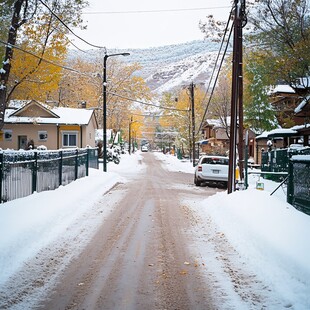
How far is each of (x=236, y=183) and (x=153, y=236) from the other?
6.42 metres

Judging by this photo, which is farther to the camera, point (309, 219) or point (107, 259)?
point (309, 219)

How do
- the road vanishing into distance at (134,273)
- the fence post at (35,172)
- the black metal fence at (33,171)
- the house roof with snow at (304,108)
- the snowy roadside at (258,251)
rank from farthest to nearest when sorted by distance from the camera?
the house roof with snow at (304,108), the fence post at (35,172), the black metal fence at (33,171), the snowy roadside at (258,251), the road vanishing into distance at (134,273)

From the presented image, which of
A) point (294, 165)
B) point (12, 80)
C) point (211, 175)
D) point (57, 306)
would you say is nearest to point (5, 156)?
point (57, 306)

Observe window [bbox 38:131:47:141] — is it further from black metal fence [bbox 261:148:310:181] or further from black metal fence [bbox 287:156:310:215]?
black metal fence [bbox 287:156:310:215]

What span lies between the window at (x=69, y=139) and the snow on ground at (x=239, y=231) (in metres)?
27.7

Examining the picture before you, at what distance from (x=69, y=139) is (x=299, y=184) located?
32793 mm

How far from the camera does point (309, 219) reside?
24.9 ft

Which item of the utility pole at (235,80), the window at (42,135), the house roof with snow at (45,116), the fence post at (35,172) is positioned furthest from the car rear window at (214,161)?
the window at (42,135)

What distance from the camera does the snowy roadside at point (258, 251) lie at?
4676mm

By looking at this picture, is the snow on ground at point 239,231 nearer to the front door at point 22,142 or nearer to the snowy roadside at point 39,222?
the snowy roadside at point 39,222

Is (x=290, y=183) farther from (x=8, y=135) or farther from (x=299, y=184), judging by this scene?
(x=8, y=135)

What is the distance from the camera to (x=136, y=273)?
5496mm

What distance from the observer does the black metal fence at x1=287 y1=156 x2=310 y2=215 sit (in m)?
8.17

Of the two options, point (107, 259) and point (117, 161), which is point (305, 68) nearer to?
point (107, 259)
